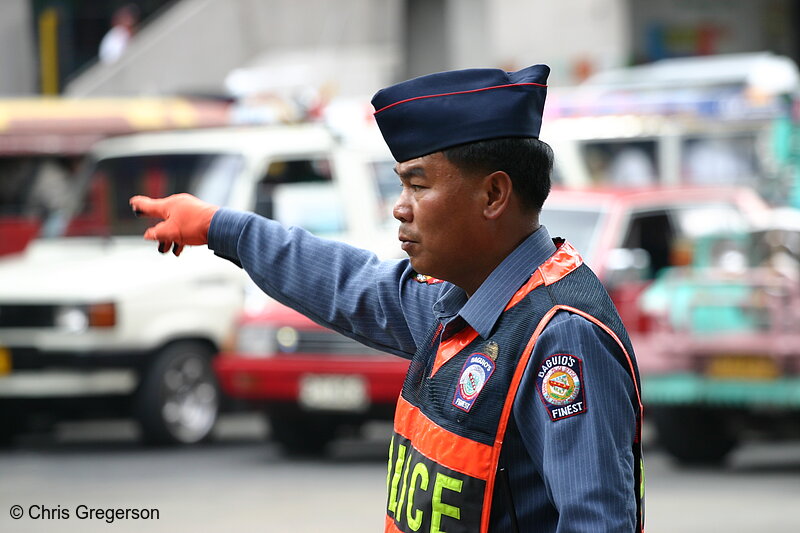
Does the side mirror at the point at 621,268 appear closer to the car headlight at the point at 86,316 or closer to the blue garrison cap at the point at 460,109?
the car headlight at the point at 86,316

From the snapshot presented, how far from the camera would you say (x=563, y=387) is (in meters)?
2.23

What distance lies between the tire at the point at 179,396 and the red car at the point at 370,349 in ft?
1.47

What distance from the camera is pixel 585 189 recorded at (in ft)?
34.1

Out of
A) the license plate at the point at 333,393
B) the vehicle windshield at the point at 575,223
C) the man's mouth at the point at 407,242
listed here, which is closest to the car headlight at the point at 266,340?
the license plate at the point at 333,393

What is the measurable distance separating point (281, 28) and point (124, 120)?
10327 millimetres

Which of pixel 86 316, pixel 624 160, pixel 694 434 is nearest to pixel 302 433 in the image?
pixel 86 316

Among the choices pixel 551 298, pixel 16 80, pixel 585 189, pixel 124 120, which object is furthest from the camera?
pixel 16 80

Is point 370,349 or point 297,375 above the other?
point 370,349

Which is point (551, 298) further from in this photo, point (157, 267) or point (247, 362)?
point (157, 267)

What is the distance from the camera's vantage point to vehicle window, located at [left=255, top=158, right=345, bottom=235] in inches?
416

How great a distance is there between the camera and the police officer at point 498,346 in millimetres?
2221

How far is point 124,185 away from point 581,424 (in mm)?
9278

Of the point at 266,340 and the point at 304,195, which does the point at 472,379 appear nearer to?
the point at 266,340

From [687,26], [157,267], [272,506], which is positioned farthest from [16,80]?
[272,506]
